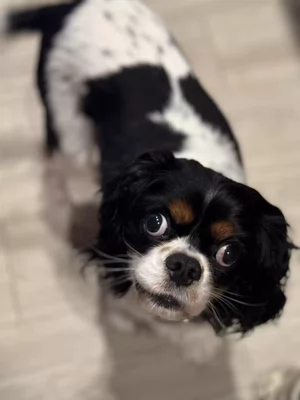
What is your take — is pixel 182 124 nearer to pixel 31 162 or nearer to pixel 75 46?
pixel 75 46

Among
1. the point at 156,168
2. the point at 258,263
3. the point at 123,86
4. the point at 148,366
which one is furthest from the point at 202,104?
the point at 148,366

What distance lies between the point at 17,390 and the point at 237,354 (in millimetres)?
514

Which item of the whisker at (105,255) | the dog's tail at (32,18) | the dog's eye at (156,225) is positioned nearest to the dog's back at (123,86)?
the dog's tail at (32,18)

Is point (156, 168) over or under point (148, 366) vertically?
over

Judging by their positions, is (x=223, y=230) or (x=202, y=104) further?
(x=202, y=104)

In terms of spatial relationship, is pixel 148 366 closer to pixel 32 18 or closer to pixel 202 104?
pixel 202 104

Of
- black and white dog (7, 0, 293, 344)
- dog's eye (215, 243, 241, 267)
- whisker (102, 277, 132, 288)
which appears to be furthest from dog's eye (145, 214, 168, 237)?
whisker (102, 277, 132, 288)

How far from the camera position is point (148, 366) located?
65.6 inches

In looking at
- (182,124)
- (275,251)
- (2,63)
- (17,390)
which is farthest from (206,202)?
(2,63)

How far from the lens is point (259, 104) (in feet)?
6.48

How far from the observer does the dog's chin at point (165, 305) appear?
4.30 feet

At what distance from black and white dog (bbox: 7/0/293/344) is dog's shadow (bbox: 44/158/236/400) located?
126 mm

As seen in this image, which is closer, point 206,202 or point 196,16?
point 206,202

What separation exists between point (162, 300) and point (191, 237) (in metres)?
0.14
